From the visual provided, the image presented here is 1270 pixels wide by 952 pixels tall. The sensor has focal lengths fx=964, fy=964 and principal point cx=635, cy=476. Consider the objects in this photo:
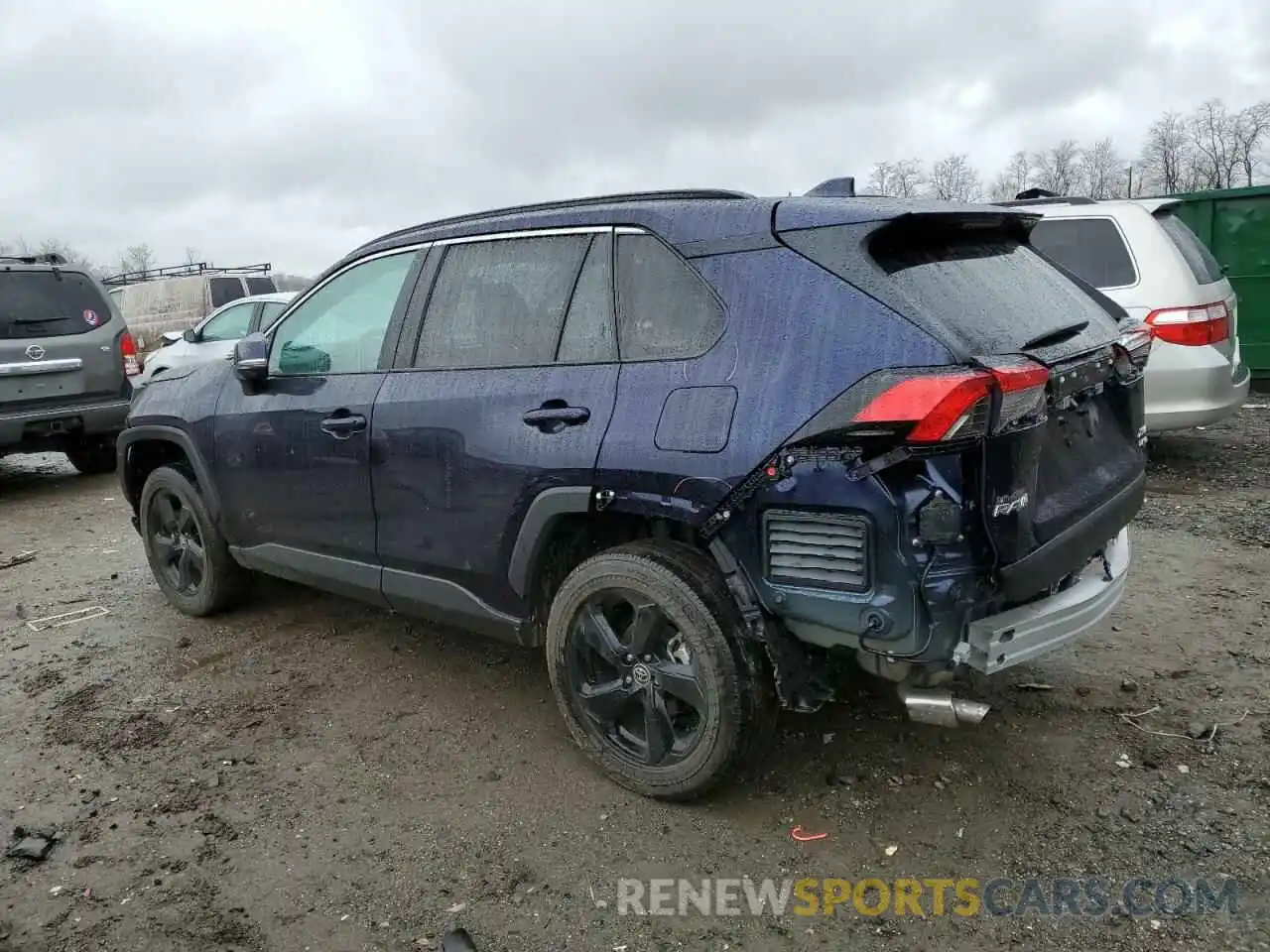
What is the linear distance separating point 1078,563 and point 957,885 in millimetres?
964

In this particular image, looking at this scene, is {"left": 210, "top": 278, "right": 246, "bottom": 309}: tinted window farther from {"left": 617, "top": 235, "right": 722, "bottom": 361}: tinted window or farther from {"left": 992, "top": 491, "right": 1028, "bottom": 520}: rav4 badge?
{"left": 992, "top": 491, "right": 1028, "bottom": 520}: rav4 badge

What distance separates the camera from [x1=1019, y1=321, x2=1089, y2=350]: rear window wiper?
275cm

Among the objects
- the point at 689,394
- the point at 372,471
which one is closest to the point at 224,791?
the point at 372,471

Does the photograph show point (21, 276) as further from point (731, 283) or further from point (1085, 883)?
point (1085, 883)

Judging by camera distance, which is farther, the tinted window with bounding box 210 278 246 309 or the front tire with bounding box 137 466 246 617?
the tinted window with bounding box 210 278 246 309

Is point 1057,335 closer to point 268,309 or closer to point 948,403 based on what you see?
point 948,403

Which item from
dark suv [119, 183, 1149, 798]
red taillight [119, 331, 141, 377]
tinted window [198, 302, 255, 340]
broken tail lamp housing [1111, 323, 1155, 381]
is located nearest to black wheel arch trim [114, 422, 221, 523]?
dark suv [119, 183, 1149, 798]

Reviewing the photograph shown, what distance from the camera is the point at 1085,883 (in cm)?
257

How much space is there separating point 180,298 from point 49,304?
15.4m

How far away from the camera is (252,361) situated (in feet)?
13.5

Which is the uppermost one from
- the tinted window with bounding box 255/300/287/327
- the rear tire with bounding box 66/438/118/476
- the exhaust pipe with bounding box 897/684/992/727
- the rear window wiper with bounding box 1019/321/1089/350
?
the tinted window with bounding box 255/300/287/327

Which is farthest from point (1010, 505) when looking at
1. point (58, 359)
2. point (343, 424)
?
point (58, 359)

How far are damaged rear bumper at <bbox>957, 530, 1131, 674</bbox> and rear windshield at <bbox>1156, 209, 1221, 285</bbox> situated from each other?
13.2ft

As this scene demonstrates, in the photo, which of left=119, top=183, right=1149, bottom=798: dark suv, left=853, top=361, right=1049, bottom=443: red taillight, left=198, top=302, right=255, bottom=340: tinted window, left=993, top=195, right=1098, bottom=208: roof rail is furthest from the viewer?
left=198, top=302, right=255, bottom=340: tinted window
